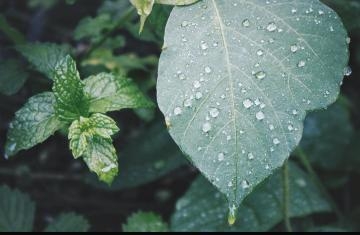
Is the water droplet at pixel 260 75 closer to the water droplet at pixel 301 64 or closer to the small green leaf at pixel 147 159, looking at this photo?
the water droplet at pixel 301 64

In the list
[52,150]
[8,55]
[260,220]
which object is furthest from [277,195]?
[8,55]

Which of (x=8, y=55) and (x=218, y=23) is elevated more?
(x=218, y=23)

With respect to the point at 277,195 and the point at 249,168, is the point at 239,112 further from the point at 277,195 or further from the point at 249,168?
the point at 277,195

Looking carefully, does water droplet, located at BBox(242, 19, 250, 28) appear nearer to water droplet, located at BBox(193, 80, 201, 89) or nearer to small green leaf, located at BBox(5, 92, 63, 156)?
water droplet, located at BBox(193, 80, 201, 89)

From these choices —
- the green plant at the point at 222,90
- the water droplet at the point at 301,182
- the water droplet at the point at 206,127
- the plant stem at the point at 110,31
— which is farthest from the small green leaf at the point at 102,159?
the water droplet at the point at 301,182

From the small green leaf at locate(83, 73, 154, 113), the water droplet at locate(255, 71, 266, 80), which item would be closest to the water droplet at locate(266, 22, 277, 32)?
the water droplet at locate(255, 71, 266, 80)

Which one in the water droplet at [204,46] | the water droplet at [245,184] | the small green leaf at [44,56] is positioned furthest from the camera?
the small green leaf at [44,56]
